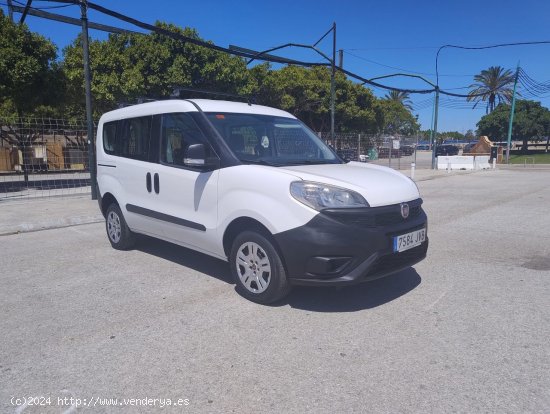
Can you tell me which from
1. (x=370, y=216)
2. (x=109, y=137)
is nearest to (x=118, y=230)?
(x=109, y=137)

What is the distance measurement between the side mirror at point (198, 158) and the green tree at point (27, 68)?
11929mm

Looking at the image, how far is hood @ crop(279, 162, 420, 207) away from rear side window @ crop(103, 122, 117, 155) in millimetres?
2948

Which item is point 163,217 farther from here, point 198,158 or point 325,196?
point 325,196

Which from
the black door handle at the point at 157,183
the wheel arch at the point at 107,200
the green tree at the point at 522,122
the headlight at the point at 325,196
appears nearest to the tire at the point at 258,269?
the headlight at the point at 325,196

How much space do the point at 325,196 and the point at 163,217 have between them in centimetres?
213

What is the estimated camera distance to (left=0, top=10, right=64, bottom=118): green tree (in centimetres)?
1323

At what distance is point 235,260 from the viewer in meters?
A: 4.14

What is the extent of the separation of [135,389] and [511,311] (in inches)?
127

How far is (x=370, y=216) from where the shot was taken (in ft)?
12.0

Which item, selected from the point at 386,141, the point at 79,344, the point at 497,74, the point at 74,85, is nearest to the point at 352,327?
the point at 79,344

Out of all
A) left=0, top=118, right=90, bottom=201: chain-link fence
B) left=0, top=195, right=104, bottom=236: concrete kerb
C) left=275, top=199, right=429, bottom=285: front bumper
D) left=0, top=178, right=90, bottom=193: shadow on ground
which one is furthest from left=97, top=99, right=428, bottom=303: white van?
left=0, top=178, right=90, bottom=193: shadow on ground

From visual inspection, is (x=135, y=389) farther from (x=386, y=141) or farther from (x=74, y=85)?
(x=386, y=141)

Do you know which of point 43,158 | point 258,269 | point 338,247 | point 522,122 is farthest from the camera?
point 522,122

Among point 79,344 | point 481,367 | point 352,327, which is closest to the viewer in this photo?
point 481,367
